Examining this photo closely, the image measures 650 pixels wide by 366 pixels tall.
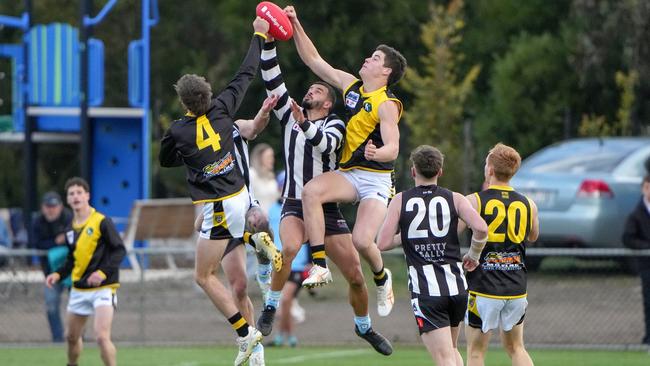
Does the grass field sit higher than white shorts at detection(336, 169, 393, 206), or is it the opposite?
white shorts at detection(336, 169, 393, 206)

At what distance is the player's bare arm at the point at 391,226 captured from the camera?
385 inches

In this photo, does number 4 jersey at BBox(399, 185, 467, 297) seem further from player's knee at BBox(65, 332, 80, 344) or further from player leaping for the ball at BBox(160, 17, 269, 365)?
player's knee at BBox(65, 332, 80, 344)

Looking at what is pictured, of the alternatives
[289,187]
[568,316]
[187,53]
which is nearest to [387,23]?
[187,53]

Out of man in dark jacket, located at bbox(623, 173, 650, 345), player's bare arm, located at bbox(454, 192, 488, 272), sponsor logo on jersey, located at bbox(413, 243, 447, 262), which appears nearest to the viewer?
player's bare arm, located at bbox(454, 192, 488, 272)

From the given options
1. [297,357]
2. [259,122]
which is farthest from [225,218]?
[297,357]

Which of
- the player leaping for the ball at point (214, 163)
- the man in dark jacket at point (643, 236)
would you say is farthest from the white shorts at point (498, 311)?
the man in dark jacket at point (643, 236)

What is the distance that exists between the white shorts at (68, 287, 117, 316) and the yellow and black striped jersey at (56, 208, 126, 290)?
0.05m

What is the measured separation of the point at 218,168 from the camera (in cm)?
1017

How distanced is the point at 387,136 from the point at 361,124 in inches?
12.0

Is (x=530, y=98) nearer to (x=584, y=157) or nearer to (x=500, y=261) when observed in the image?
(x=584, y=157)

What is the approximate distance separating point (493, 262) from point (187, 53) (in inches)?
1239

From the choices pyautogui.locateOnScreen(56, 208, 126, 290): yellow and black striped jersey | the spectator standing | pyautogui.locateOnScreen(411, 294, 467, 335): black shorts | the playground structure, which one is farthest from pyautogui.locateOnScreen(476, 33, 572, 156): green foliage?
pyautogui.locateOnScreen(411, 294, 467, 335): black shorts

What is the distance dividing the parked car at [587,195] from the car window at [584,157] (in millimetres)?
14

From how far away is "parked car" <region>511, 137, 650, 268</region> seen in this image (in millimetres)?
17375
